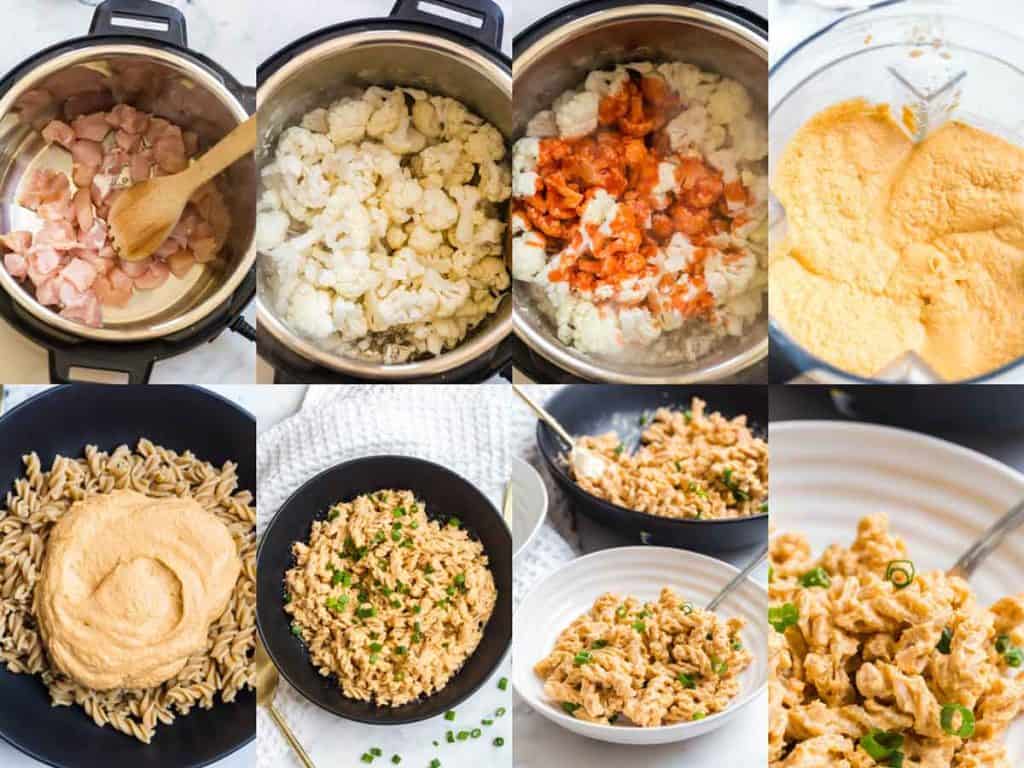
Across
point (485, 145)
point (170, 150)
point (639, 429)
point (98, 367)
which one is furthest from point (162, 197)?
point (639, 429)

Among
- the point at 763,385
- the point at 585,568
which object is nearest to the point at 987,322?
the point at 763,385

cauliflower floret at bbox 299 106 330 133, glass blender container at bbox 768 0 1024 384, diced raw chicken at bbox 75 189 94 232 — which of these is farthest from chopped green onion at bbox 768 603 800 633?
diced raw chicken at bbox 75 189 94 232

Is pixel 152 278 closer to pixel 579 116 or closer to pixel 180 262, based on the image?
pixel 180 262

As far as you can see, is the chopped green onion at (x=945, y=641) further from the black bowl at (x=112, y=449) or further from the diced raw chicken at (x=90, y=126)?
the diced raw chicken at (x=90, y=126)

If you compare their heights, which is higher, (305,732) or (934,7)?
(934,7)

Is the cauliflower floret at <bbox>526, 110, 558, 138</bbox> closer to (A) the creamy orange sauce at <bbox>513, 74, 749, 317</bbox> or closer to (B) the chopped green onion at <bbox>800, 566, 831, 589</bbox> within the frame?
(A) the creamy orange sauce at <bbox>513, 74, 749, 317</bbox>

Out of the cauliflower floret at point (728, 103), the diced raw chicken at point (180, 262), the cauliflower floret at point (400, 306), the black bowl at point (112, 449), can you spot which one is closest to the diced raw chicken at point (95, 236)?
the diced raw chicken at point (180, 262)

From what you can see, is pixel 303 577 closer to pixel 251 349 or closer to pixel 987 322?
pixel 251 349
